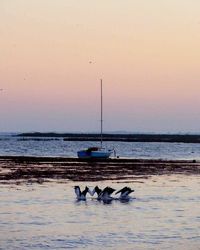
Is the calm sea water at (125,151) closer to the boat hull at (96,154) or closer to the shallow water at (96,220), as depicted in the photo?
the boat hull at (96,154)

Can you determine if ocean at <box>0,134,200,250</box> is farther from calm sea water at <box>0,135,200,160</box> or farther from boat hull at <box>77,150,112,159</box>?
calm sea water at <box>0,135,200,160</box>

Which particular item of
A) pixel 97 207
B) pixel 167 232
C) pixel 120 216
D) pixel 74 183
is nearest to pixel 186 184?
pixel 74 183

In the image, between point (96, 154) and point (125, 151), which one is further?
point (125, 151)

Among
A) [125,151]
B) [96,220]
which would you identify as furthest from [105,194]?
[125,151]

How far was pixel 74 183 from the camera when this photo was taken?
3916 centimetres

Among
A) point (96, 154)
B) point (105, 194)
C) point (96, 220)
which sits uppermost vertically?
point (96, 154)

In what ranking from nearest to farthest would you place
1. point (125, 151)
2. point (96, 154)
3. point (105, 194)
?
point (105, 194), point (96, 154), point (125, 151)

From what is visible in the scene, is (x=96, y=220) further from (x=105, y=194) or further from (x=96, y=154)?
(x=96, y=154)

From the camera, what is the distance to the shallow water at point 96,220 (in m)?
18.6

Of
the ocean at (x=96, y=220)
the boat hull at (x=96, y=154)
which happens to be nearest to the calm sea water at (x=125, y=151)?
the boat hull at (x=96, y=154)

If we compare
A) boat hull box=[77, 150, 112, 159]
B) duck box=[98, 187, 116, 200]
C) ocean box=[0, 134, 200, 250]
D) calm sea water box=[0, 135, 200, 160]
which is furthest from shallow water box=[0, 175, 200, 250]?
calm sea water box=[0, 135, 200, 160]

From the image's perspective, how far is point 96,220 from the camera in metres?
23.2

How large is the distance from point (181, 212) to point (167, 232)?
495 centimetres

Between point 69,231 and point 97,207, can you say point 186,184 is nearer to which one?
point 97,207
